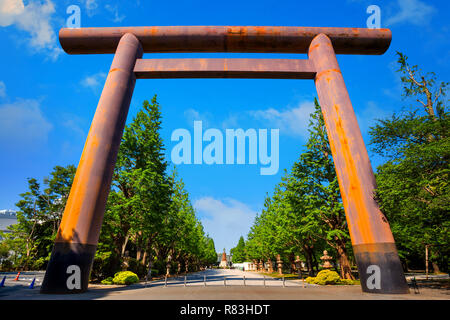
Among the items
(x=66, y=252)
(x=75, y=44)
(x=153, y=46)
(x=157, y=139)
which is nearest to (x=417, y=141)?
(x=153, y=46)

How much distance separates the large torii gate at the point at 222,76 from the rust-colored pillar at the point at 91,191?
3 centimetres

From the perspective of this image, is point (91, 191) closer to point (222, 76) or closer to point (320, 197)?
point (222, 76)

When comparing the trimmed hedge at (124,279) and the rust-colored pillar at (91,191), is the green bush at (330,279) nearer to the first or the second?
the trimmed hedge at (124,279)

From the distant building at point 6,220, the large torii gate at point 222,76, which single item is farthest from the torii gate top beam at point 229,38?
the distant building at point 6,220

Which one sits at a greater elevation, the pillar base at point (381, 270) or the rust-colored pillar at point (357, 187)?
the rust-colored pillar at point (357, 187)

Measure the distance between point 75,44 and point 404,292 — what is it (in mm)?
17916

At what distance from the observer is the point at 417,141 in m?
11.8

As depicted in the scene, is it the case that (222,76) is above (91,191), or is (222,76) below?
above

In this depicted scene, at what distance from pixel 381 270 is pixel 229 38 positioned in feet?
39.3

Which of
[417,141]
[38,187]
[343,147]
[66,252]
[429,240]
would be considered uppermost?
[38,187]

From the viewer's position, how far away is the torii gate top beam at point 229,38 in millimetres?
11633

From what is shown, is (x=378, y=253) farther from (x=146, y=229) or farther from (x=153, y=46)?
(x=146, y=229)

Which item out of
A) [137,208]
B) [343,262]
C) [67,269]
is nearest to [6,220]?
Answer: [137,208]

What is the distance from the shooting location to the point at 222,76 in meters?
11.6
